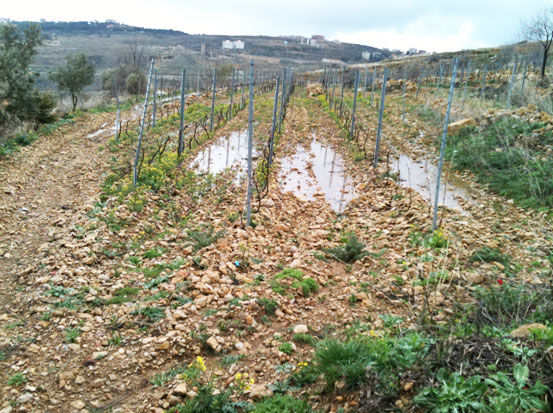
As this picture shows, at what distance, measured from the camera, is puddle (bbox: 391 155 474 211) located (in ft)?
32.7

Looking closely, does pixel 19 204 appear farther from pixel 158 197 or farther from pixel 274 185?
pixel 274 185

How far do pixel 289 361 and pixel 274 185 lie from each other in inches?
272

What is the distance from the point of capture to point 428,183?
35.8 ft

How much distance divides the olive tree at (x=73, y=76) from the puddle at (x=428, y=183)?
2129 centimetres

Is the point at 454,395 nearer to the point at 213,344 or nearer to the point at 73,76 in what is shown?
the point at 213,344

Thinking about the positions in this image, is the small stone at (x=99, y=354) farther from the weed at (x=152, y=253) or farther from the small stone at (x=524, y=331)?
the small stone at (x=524, y=331)

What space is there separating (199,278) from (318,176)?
25.7 feet

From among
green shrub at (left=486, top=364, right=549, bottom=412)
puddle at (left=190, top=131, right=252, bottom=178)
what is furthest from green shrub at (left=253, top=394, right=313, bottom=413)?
puddle at (left=190, top=131, right=252, bottom=178)

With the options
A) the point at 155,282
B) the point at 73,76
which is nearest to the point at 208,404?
the point at 155,282

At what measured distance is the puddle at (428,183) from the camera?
32.7 feet

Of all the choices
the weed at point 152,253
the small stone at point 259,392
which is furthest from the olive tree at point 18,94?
the small stone at point 259,392

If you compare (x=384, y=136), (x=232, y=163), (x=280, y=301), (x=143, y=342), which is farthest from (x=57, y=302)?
(x=384, y=136)

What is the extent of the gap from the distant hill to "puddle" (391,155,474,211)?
5233 centimetres

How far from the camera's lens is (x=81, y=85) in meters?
25.4
